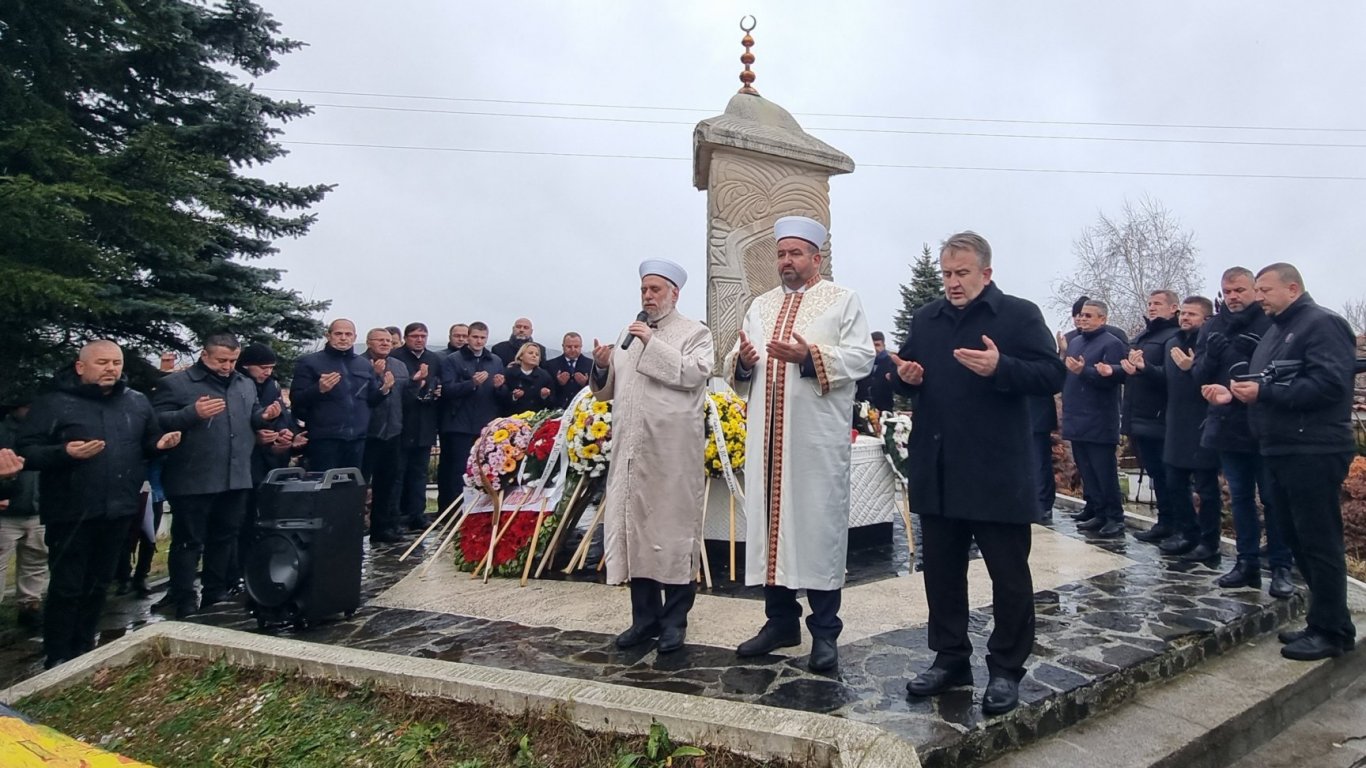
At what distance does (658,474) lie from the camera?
3865 millimetres

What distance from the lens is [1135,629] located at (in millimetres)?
4078

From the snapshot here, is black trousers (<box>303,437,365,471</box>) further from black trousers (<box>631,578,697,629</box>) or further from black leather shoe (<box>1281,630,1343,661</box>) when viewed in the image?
black leather shoe (<box>1281,630,1343,661</box>)

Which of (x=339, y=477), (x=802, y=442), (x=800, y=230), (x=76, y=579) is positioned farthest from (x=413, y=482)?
(x=800, y=230)

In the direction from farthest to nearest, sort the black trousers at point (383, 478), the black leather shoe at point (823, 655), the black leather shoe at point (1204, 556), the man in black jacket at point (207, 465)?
the black trousers at point (383, 478) < the black leather shoe at point (1204, 556) < the man in black jacket at point (207, 465) < the black leather shoe at point (823, 655)

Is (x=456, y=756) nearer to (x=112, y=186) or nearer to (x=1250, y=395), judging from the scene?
(x=1250, y=395)

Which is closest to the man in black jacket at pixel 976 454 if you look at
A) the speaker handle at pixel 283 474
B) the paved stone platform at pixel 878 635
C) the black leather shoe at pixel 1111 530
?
the paved stone platform at pixel 878 635

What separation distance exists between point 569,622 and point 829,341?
2.23 meters

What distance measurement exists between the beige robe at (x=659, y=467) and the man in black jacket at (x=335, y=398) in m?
3.15

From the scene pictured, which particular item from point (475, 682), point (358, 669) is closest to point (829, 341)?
point (475, 682)

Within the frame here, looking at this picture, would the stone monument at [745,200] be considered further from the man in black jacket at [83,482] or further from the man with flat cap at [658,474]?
the man in black jacket at [83,482]

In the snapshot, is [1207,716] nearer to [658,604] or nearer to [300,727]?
[658,604]

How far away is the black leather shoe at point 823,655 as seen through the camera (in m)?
3.46

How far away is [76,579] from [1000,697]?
4766 mm

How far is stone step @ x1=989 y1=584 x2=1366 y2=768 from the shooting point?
3.00 m
